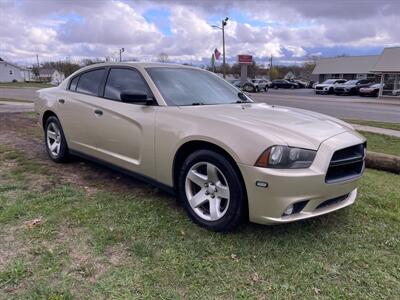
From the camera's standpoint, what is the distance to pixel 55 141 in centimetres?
571

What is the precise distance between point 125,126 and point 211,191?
1.35m

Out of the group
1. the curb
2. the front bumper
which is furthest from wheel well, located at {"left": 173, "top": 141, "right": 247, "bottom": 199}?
the curb

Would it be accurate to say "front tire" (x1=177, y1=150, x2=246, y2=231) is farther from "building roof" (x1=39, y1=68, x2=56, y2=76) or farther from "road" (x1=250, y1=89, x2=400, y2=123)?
"building roof" (x1=39, y1=68, x2=56, y2=76)

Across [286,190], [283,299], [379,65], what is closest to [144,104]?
[286,190]

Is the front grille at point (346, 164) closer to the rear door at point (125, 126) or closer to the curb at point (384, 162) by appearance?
the rear door at point (125, 126)

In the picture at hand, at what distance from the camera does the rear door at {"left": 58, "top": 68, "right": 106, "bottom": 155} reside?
4707mm

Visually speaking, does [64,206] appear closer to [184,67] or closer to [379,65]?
[184,67]

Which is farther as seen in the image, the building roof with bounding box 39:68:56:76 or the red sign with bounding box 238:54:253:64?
the building roof with bounding box 39:68:56:76

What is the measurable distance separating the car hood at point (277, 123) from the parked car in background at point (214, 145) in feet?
0.03

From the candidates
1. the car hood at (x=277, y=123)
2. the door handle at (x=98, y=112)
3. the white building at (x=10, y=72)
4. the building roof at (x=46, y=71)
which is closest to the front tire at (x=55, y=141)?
the door handle at (x=98, y=112)

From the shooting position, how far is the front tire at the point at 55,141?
5457 mm

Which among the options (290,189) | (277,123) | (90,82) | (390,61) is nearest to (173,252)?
(290,189)

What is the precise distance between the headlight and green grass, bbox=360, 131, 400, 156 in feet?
19.1

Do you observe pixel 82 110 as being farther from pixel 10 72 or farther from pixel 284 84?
pixel 10 72
